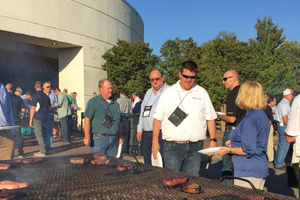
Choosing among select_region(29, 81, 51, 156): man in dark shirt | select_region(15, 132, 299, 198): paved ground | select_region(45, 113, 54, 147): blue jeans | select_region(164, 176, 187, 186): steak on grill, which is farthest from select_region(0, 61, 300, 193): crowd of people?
select_region(45, 113, 54, 147): blue jeans

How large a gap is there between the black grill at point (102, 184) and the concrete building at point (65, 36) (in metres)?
11.3

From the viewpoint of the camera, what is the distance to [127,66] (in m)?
17.3

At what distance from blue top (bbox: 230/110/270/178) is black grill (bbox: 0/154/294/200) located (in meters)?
0.63

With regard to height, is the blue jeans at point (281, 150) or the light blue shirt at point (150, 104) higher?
the light blue shirt at point (150, 104)

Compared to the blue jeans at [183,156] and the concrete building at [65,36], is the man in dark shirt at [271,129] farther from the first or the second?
the concrete building at [65,36]

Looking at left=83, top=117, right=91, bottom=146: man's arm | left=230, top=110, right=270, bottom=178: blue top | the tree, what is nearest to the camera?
left=230, top=110, right=270, bottom=178: blue top

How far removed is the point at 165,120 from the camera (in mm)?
3828

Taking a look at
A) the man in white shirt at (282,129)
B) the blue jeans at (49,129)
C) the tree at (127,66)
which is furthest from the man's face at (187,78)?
the tree at (127,66)

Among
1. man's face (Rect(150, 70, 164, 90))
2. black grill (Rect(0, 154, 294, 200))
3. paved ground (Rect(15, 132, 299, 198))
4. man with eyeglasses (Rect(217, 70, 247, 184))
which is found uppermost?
man's face (Rect(150, 70, 164, 90))

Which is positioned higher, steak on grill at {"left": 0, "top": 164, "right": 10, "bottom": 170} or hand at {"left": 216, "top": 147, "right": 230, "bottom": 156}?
hand at {"left": 216, "top": 147, "right": 230, "bottom": 156}

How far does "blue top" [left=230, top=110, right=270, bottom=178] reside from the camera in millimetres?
3029

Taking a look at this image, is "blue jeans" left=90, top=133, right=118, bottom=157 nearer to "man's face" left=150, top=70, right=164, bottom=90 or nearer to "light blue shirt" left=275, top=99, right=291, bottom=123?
"man's face" left=150, top=70, right=164, bottom=90

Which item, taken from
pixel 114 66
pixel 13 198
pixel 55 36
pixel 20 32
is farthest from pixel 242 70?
pixel 13 198

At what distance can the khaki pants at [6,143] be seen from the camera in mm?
4691
